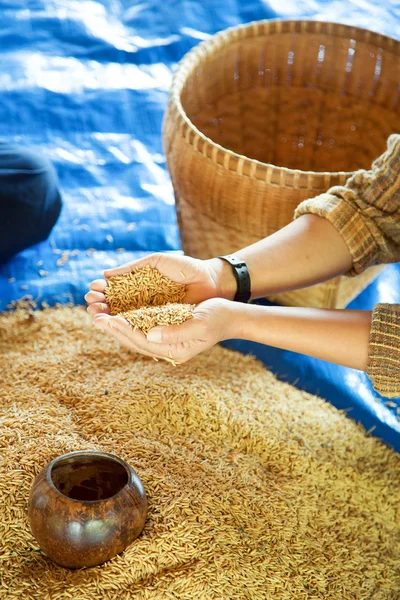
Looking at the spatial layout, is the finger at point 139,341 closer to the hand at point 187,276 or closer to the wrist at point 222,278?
the hand at point 187,276

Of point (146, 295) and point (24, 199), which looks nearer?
point (146, 295)

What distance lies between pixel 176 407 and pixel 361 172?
2.60ft

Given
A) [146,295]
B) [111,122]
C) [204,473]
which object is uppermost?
[146,295]

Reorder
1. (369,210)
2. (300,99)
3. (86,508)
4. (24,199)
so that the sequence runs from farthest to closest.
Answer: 1. (300,99)
2. (24,199)
3. (369,210)
4. (86,508)

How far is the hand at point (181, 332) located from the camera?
155 cm

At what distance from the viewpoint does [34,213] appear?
7.59 ft

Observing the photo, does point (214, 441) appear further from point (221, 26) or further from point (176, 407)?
point (221, 26)

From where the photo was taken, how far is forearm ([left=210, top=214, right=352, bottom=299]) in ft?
6.01

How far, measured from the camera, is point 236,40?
2.57 metres

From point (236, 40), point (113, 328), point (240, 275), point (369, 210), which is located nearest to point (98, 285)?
point (113, 328)

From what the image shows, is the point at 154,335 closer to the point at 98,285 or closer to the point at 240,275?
the point at 98,285

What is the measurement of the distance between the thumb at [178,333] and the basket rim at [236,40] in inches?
23.9

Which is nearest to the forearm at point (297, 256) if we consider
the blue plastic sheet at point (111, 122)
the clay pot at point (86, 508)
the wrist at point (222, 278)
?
the wrist at point (222, 278)

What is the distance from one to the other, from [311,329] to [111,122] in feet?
5.67
